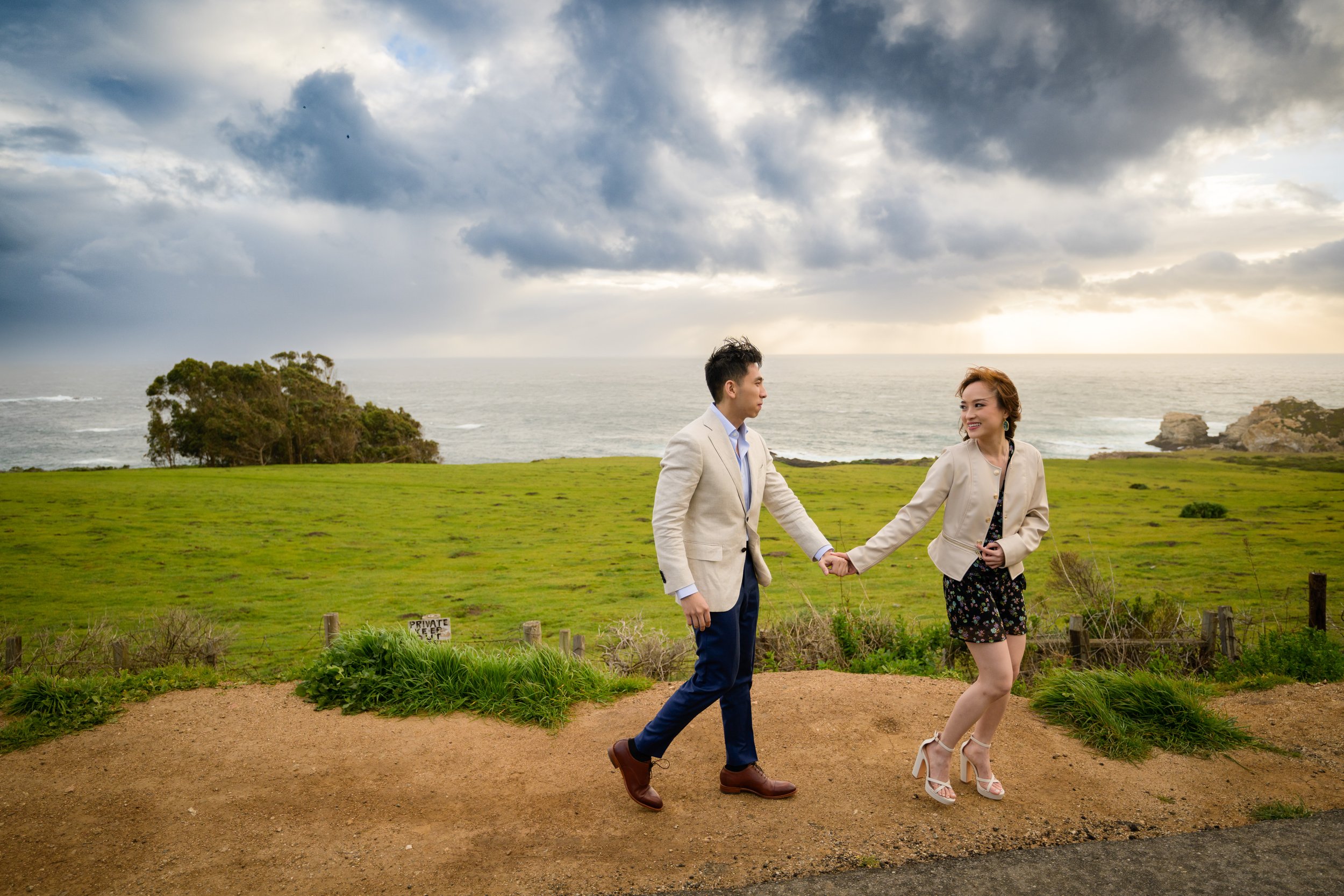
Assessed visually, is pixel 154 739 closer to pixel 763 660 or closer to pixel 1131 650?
pixel 763 660

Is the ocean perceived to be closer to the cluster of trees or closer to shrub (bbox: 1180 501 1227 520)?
the cluster of trees

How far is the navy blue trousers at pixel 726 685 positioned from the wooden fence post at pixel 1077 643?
6366mm

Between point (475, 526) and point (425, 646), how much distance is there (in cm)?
2612

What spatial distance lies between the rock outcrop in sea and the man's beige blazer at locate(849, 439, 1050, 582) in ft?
288

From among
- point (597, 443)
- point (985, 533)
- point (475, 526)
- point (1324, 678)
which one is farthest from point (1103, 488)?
point (597, 443)

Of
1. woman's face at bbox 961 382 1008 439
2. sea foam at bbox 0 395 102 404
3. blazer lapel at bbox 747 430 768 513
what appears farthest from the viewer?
sea foam at bbox 0 395 102 404

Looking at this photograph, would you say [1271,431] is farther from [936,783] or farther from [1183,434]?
[936,783]

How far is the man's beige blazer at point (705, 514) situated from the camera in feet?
13.1

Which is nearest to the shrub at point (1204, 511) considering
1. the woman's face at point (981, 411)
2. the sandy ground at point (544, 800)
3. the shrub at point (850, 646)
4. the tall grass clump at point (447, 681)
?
the shrub at point (850, 646)

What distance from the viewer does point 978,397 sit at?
13.5 feet

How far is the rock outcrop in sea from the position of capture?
75.3m

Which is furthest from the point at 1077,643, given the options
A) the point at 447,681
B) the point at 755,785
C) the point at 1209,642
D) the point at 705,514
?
the point at 447,681

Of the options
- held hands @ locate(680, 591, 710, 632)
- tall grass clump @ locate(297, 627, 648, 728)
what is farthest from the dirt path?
tall grass clump @ locate(297, 627, 648, 728)

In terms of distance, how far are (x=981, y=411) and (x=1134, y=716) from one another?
3.10 metres
